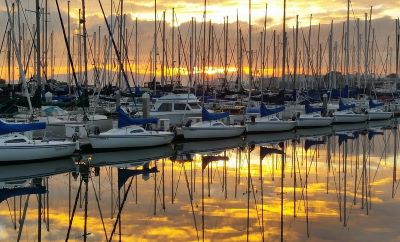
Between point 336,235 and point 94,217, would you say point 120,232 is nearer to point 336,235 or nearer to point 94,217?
point 94,217

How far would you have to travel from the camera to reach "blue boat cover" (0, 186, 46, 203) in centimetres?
1808

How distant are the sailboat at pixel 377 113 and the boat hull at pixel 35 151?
34.3 metres

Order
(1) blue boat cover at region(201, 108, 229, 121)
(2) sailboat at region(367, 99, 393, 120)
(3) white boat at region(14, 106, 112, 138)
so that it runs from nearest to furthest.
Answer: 1. (3) white boat at region(14, 106, 112, 138)
2. (1) blue boat cover at region(201, 108, 229, 121)
3. (2) sailboat at region(367, 99, 393, 120)

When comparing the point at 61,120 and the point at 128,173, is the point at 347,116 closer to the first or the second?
the point at 61,120

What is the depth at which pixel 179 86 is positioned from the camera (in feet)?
181

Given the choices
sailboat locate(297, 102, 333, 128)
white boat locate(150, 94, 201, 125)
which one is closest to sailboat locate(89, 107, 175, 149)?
white boat locate(150, 94, 201, 125)

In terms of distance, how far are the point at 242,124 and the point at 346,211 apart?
22.5m

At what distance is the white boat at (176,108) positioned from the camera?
3994 cm

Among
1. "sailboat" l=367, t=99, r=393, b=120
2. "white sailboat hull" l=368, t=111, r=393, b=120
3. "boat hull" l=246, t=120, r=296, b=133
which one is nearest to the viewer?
"boat hull" l=246, t=120, r=296, b=133

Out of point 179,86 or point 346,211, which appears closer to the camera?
point 346,211

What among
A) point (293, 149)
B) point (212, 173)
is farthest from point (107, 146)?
point (293, 149)

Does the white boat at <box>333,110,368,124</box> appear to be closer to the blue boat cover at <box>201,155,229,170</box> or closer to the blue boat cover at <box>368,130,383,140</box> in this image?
the blue boat cover at <box>368,130,383,140</box>

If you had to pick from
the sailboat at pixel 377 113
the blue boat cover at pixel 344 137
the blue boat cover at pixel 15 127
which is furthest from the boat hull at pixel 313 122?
the blue boat cover at pixel 15 127

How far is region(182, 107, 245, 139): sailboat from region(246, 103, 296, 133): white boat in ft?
9.34
